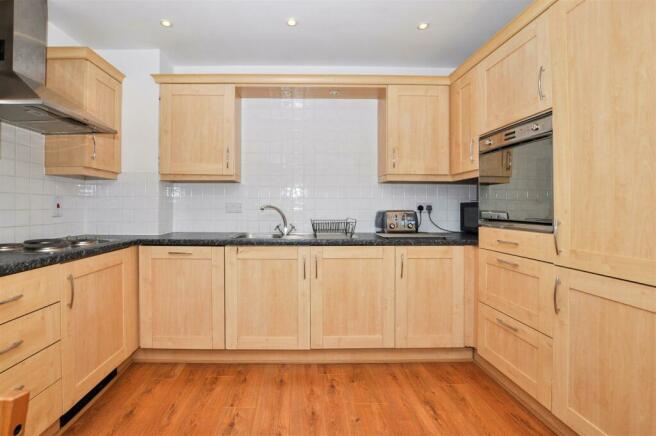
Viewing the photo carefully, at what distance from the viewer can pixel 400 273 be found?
2.51 meters

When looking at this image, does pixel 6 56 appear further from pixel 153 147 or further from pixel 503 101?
pixel 503 101

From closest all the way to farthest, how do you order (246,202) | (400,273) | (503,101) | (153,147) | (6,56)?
(6,56)
(503,101)
(400,273)
(153,147)
(246,202)

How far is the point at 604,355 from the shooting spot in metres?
1.45

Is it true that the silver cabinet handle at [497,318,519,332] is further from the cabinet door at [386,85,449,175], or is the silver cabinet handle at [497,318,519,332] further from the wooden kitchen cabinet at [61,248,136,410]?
the wooden kitchen cabinet at [61,248,136,410]

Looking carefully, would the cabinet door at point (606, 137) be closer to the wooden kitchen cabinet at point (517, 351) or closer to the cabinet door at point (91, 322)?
the wooden kitchen cabinet at point (517, 351)

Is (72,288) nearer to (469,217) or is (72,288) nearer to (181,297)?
(181,297)

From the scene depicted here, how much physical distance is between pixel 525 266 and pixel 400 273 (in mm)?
821

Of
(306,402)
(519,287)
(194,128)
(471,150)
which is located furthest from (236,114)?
(519,287)

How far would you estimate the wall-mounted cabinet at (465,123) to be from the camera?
2.47m

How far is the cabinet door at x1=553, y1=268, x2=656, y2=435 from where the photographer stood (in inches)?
50.8

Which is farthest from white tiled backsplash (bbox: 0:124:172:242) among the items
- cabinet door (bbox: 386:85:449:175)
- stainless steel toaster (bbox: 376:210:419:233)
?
cabinet door (bbox: 386:85:449:175)

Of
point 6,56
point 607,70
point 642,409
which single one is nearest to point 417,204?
point 607,70

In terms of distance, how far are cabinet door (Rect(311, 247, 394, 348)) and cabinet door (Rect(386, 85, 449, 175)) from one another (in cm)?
81

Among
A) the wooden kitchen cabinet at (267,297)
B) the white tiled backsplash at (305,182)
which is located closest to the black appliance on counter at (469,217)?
the white tiled backsplash at (305,182)
